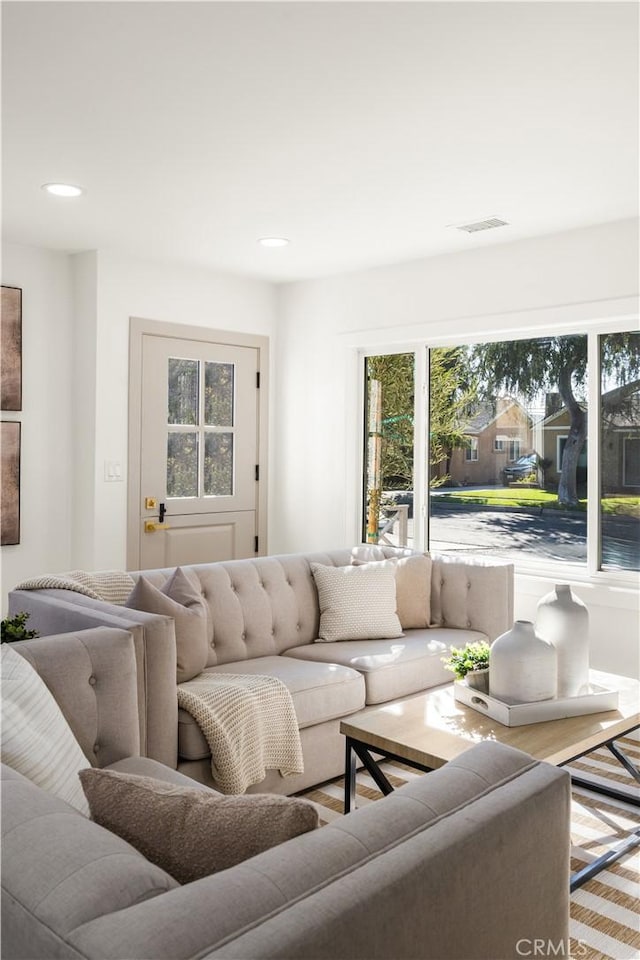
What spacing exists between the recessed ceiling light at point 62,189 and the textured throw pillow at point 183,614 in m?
1.92

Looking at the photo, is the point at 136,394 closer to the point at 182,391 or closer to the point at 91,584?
the point at 182,391

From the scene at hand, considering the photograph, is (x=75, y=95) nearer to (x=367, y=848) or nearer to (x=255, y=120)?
(x=255, y=120)

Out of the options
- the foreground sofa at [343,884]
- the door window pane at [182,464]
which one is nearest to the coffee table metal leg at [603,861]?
the foreground sofa at [343,884]

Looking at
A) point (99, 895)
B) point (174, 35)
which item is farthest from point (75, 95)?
point (99, 895)

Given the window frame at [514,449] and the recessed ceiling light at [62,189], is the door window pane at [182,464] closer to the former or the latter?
the recessed ceiling light at [62,189]

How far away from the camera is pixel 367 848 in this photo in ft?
3.38

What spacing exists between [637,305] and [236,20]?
2.58m

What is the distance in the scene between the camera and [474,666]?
2.68 meters

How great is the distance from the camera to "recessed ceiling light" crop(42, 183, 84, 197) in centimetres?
355

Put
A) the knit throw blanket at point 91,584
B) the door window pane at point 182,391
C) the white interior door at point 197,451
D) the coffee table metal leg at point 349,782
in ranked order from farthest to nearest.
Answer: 1. the door window pane at point 182,391
2. the white interior door at point 197,451
3. the knit throw blanket at point 91,584
4. the coffee table metal leg at point 349,782

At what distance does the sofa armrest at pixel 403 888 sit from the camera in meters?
0.84

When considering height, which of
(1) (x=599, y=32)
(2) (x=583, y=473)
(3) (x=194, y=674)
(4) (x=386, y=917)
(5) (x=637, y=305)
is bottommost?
(3) (x=194, y=674)

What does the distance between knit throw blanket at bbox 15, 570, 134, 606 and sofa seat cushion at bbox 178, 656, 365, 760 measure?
0.46m

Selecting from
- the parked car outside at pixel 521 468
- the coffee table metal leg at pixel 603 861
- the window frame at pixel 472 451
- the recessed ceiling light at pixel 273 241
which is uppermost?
the recessed ceiling light at pixel 273 241
